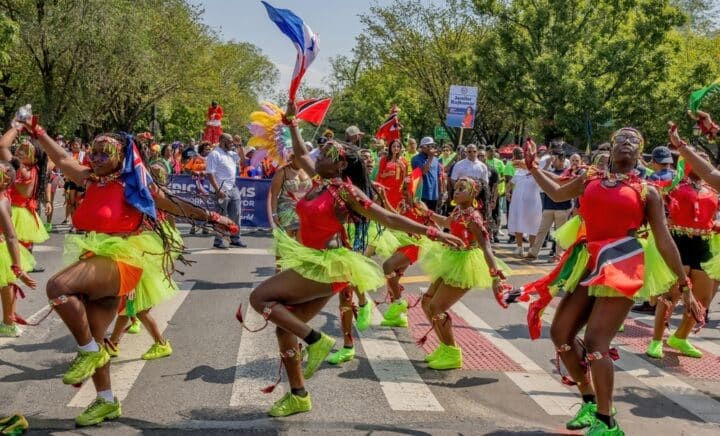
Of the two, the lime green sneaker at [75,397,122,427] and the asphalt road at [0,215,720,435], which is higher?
the lime green sneaker at [75,397,122,427]

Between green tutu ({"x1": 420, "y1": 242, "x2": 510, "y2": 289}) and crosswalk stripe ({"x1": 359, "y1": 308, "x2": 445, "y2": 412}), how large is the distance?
33.8 inches

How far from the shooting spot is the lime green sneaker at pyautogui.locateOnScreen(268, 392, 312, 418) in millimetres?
5305

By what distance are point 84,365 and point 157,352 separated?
192 cm

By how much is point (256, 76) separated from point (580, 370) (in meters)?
72.7

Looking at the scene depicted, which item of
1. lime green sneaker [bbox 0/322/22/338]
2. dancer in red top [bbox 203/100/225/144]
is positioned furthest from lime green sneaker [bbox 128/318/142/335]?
dancer in red top [bbox 203/100/225/144]

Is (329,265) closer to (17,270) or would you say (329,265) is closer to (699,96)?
(17,270)

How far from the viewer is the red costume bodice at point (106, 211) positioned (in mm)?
5305

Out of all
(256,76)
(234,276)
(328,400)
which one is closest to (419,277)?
(234,276)

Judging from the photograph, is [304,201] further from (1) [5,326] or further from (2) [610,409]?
(1) [5,326]

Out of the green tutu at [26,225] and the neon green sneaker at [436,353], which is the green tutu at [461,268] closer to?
the neon green sneaker at [436,353]

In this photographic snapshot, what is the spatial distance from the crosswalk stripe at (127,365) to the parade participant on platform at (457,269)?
2586mm

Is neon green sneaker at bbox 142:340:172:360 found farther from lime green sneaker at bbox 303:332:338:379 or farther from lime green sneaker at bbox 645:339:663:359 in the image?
lime green sneaker at bbox 645:339:663:359

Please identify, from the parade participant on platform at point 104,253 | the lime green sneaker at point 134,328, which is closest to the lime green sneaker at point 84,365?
the parade participant on platform at point 104,253

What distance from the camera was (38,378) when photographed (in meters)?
6.15
